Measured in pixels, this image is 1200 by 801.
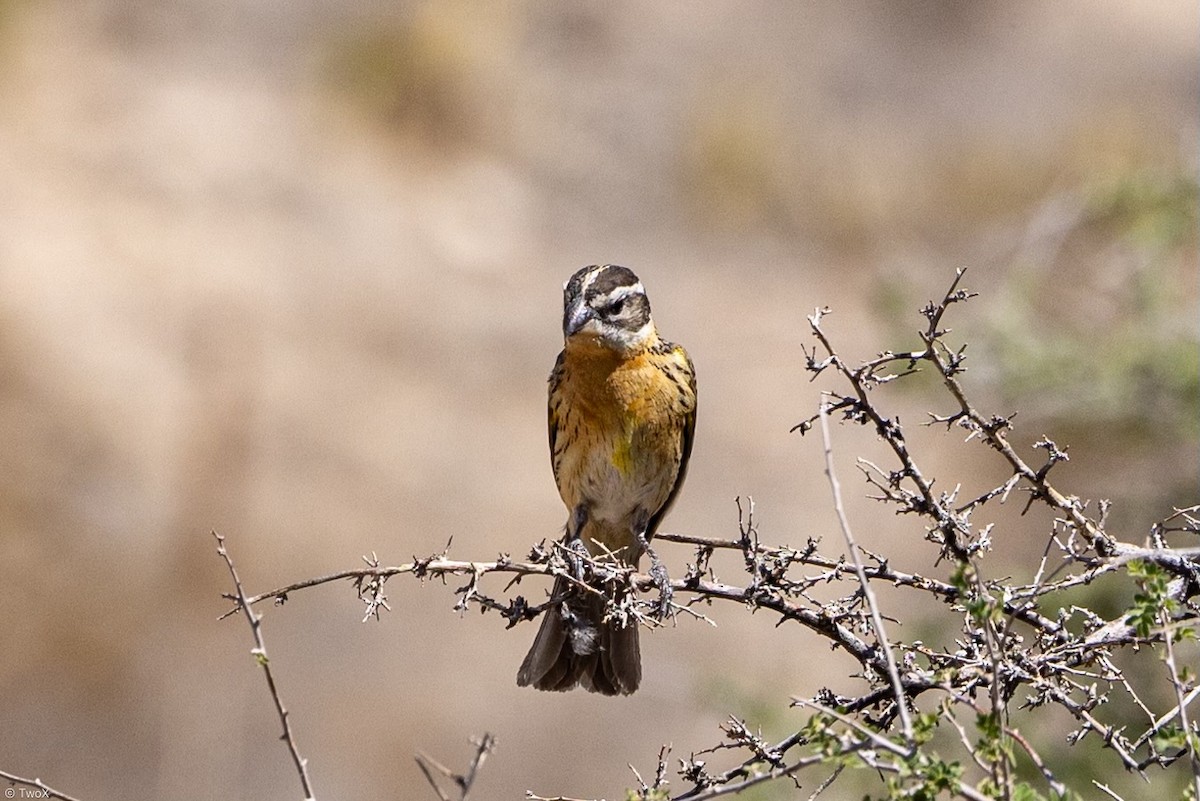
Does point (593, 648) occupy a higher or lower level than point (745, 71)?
lower

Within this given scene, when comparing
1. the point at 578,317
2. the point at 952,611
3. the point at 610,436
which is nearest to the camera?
the point at 952,611

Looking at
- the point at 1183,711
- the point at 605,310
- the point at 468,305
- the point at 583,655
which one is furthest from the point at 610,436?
the point at 468,305

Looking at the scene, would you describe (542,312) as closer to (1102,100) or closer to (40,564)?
(40,564)

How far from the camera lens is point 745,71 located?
18625mm

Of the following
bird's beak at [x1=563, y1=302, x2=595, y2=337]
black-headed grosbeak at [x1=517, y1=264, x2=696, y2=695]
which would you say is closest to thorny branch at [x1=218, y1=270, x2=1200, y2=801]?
black-headed grosbeak at [x1=517, y1=264, x2=696, y2=695]

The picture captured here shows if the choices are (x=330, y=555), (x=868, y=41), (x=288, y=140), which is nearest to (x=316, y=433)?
(x=330, y=555)

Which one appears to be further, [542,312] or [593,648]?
[542,312]

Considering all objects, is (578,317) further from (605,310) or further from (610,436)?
(610,436)

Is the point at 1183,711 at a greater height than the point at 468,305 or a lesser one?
lesser

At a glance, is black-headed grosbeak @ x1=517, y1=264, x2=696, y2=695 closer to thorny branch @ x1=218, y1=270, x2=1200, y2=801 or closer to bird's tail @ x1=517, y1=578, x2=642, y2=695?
bird's tail @ x1=517, y1=578, x2=642, y2=695

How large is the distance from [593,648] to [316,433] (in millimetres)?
8824

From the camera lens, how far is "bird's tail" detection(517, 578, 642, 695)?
16.5ft

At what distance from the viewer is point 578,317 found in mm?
5305

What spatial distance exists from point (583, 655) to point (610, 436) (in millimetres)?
947
